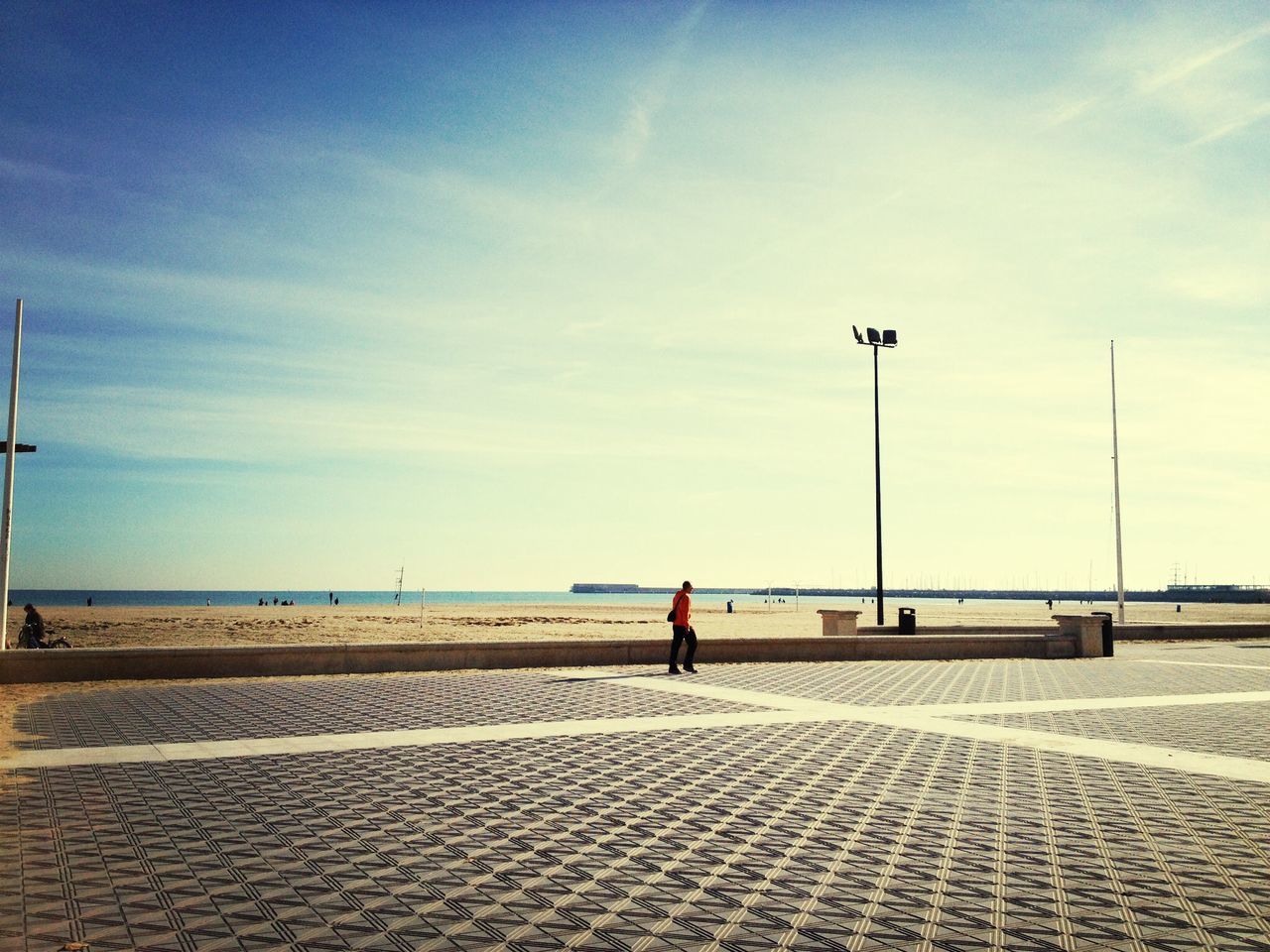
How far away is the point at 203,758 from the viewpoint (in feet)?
28.7

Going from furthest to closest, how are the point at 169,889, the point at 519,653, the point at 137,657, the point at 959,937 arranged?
the point at 519,653, the point at 137,657, the point at 169,889, the point at 959,937

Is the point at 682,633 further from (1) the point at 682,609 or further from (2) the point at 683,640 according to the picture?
(1) the point at 682,609

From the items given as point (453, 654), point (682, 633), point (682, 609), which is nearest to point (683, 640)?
point (682, 633)

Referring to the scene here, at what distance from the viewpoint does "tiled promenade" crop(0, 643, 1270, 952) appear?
458 cm

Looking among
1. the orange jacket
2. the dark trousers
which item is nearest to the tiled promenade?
the orange jacket

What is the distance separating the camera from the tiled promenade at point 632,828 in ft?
15.0

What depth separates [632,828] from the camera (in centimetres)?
642

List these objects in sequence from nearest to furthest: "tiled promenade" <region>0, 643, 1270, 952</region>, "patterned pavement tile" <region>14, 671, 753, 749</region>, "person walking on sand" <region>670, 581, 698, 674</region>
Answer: "tiled promenade" <region>0, 643, 1270, 952</region>
"patterned pavement tile" <region>14, 671, 753, 749</region>
"person walking on sand" <region>670, 581, 698, 674</region>

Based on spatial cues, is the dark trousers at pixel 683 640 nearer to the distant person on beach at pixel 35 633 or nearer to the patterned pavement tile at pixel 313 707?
the patterned pavement tile at pixel 313 707

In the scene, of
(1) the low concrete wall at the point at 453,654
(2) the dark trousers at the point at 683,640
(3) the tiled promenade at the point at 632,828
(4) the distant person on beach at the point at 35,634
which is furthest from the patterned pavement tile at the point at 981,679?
(4) the distant person on beach at the point at 35,634

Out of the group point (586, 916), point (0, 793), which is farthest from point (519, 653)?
point (586, 916)

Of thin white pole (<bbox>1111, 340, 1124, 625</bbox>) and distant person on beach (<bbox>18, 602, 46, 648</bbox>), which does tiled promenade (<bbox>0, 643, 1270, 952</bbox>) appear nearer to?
distant person on beach (<bbox>18, 602, 46, 648</bbox>)

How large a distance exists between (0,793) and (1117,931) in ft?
24.9

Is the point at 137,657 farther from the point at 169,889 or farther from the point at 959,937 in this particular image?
the point at 959,937
